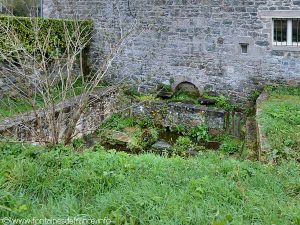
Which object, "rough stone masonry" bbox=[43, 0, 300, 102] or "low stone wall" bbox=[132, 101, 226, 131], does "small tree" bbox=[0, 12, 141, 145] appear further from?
"low stone wall" bbox=[132, 101, 226, 131]

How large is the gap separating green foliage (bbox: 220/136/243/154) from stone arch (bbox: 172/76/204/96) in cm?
219

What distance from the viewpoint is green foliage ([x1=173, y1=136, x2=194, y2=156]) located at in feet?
27.5

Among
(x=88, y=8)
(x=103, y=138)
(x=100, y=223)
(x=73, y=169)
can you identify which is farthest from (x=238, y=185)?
(x=88, y=8)

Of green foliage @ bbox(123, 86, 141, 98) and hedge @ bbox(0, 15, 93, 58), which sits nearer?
hedge @ bbox(0, 15, 93, 58)

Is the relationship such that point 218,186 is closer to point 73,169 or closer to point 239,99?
point 73,169

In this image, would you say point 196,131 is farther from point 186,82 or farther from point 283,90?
point 283,90

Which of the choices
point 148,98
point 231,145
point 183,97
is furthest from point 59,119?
point 183,97

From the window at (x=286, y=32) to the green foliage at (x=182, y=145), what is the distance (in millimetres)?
3696

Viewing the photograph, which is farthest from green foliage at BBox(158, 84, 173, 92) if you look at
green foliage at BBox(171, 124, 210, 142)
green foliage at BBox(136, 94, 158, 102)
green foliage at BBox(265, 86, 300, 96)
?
green foliage at BBox(265, 86, 300, 96)

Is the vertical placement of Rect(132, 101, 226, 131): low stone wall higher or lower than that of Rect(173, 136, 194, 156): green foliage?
higher

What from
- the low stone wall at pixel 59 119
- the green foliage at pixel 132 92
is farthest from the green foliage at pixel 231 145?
the green foliage at pixel 132 92

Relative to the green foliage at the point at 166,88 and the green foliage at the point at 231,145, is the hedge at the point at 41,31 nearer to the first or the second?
the green foliage at the point at 166,88

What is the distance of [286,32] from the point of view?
9.62 meters

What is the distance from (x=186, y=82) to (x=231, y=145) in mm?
3094
